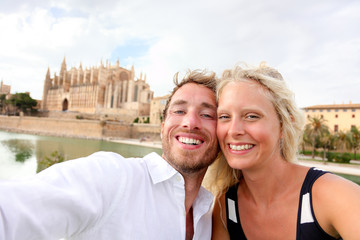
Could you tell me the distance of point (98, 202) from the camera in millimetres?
1001

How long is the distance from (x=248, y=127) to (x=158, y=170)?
657 mm

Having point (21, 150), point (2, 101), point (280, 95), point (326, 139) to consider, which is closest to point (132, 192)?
point (280, 95)

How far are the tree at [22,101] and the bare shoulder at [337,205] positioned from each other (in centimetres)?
6096

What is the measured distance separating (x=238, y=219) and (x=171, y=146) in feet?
2.52

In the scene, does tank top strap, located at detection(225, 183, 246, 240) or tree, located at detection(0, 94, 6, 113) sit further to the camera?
tree, located at detection(0, 94, 6, 113)

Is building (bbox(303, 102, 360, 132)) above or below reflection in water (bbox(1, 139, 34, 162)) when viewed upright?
above

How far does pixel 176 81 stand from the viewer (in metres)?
1.93

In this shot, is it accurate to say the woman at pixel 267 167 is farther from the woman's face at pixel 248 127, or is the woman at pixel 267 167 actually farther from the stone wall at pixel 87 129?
the stone wall at pixel 87 129

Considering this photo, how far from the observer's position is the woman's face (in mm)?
1511

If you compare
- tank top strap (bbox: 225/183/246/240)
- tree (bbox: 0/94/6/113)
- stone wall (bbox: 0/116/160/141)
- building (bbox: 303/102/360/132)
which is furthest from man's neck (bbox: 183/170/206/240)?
tree (bbox: 0/94/6/113)

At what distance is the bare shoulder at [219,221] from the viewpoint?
1.78 meters

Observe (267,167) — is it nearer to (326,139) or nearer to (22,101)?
(326,139)

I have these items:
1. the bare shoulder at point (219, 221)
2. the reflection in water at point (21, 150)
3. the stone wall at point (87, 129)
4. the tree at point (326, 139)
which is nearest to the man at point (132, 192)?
the bare shoulder at point (219, 221)

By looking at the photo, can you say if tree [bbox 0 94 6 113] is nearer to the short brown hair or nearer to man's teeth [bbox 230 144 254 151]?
the short brown hair
